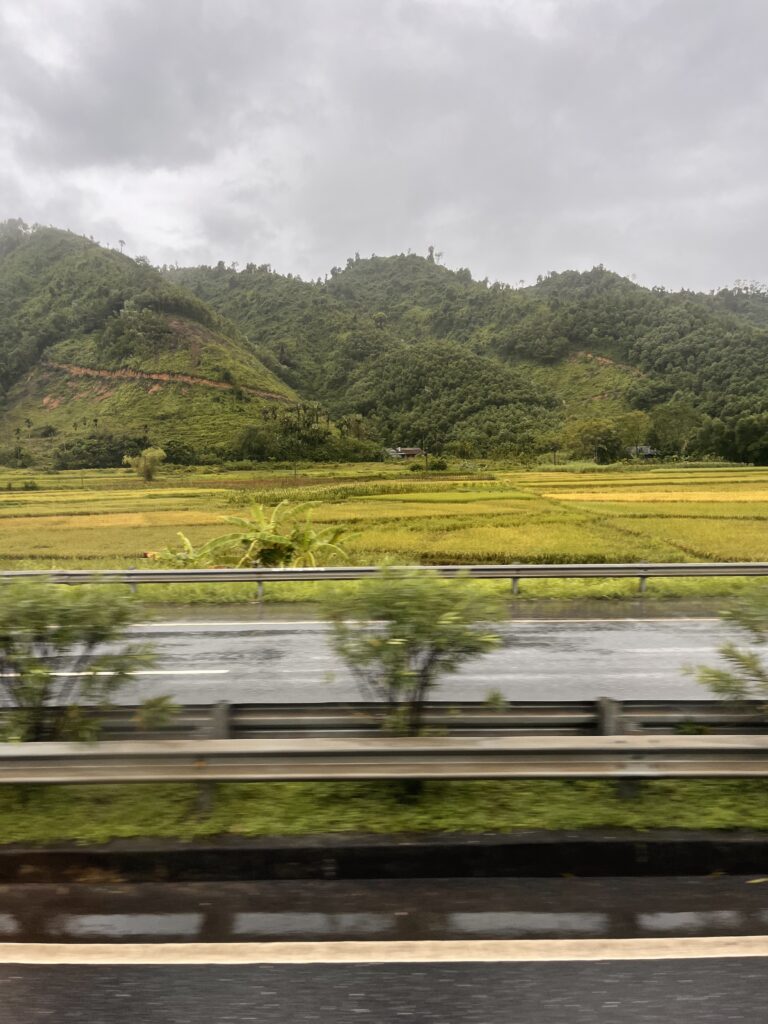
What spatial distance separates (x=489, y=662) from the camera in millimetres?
7922

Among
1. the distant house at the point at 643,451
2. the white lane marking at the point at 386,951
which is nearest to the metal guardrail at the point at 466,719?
the white lane marking at the point at 386,951

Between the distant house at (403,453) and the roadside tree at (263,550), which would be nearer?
the roadside tree at (263,550)


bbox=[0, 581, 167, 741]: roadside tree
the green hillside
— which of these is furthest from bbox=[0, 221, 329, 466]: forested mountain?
bbox=[0, 581, 167, 741]: roadside tree

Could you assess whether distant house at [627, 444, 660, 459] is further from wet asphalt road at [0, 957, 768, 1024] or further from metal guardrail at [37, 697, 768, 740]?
wet asphalt road at [0, 957, 768, 1024]

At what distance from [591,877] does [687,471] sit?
44.7m

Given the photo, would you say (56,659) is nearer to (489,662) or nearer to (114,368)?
(489,662)

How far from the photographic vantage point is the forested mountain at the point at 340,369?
5513cm

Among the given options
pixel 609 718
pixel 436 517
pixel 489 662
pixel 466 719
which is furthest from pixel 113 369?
pixel 609 718

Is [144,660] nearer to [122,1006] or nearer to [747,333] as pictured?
[122,1006]

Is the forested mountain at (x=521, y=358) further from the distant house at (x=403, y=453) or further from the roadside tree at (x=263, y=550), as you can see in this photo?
the roadside tree at (x=263, y=550)

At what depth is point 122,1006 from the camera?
239cm

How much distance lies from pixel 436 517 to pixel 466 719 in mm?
20646

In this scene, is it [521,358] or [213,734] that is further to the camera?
[521,358]

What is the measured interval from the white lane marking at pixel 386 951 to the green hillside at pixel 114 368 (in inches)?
1923
